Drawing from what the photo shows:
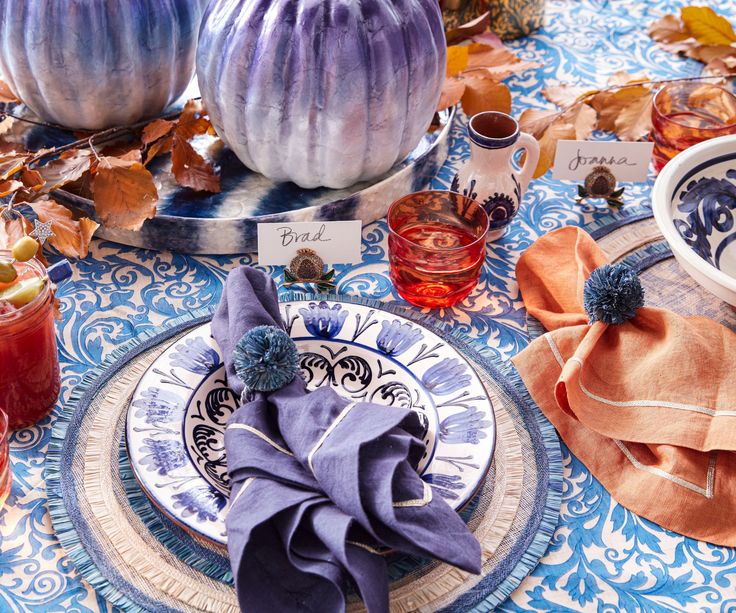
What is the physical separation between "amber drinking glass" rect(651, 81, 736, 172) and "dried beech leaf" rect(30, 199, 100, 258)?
67 cm

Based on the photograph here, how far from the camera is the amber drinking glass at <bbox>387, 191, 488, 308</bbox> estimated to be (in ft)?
2.70

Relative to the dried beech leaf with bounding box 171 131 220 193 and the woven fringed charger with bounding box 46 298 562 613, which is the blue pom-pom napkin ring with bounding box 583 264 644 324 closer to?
the woven fringed charger with bounding box 46 298 562 613

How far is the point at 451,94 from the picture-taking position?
1058mm

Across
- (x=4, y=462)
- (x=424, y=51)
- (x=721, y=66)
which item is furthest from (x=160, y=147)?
(x=721, y=66)

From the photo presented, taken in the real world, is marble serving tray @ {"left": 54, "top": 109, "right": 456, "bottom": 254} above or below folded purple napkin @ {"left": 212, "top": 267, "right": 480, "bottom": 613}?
below

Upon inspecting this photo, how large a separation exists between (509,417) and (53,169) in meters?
0.54

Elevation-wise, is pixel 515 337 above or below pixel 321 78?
below

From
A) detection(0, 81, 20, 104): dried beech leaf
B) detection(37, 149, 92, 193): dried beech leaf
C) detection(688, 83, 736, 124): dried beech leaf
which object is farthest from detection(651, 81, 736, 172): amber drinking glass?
detection(0, 81, 20, 104): dried beech leaf

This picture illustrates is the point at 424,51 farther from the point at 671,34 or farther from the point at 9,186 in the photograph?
the point at 671,34

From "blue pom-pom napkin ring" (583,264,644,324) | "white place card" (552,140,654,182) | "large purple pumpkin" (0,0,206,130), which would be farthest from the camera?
"white place card" (552,140,654,182)

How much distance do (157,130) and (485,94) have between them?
41 centimetres

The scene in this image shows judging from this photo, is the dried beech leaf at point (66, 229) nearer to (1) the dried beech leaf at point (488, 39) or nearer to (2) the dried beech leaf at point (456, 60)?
(2) the dried beech leaf at point (456, 60)

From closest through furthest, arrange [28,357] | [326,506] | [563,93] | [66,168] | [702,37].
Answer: [326,506] < [28,357] < [66,168] < [563,93] < [702,37]

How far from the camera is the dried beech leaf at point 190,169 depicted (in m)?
0.92
